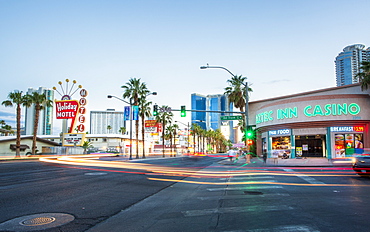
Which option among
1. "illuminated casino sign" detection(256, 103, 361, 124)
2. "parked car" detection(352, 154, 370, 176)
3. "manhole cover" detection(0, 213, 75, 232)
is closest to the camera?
"manhole cover" detection(0, 213, 75, 232)

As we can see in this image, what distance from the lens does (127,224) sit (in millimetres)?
7004

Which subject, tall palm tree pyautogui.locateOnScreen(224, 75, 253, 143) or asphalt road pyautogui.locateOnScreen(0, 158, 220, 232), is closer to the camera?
asphalt road pyautogui.locateOnScreen(0, 158, 220, 232)

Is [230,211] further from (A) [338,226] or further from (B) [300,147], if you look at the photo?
(B) [300,147]

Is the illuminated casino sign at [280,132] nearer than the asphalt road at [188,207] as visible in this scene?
No

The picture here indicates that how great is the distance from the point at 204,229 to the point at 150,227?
1246 millimetres

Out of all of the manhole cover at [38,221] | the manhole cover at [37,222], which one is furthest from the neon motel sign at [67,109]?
the manhole cover at [38,221]

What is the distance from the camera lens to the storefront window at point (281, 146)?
158ft

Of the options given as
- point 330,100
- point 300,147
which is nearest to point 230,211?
point 330,100

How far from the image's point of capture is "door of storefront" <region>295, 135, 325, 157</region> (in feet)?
153

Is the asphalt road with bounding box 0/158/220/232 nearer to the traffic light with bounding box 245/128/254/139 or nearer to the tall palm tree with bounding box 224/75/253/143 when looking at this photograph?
the traffic light with bounding box 245/128/254/139

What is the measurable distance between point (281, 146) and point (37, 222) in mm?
47787

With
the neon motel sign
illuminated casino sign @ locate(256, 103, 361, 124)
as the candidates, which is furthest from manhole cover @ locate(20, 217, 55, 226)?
the neon motel sign

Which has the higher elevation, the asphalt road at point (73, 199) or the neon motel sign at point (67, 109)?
the neon motel sign at point (67, 109)

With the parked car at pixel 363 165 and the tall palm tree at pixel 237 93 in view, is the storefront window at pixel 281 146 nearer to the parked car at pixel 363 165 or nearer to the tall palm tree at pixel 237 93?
the tall palm tree at pixel 237 93
